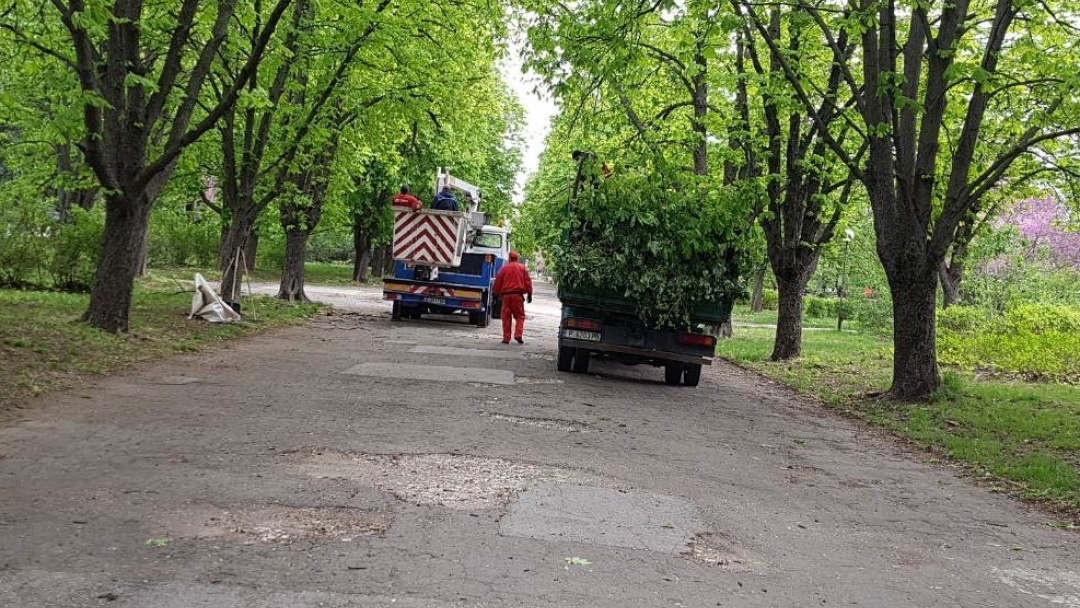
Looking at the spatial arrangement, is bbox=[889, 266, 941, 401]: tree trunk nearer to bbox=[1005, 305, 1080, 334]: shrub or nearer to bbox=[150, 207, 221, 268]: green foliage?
bbox=[1005, 305, 1080, 334]: shrub

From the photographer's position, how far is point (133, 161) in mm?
13094

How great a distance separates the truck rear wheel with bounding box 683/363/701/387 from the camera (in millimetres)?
14289

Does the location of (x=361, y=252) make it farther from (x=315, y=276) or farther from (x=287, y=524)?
(x=287, y=524)

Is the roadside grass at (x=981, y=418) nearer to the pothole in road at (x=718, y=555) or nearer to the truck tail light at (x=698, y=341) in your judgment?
the truck tail light at (x=698, y=341)

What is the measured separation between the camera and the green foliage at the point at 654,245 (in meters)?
13.7

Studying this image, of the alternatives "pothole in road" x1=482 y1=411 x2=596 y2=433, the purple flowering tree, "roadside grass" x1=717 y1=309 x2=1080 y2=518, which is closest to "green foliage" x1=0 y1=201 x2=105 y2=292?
"pothole in road" x1=482 y1=411 x2=596 y2=433

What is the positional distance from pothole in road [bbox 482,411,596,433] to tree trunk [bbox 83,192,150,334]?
6.54 meters

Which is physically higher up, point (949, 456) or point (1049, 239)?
point (1049, 239)

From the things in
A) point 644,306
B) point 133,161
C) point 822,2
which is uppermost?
point 822,2

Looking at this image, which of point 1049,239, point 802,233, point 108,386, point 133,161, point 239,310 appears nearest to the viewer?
point 108,386

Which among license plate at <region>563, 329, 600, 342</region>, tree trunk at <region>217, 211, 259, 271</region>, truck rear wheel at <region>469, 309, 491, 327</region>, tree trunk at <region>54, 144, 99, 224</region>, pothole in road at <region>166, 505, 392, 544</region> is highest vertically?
tree trunk at <region>54, 144, 99, 224</region>

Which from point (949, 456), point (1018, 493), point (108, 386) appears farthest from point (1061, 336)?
point (108, 386)

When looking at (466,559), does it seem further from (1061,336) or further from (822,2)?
(1061,336)

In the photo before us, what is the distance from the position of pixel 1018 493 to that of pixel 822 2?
8496 mm
